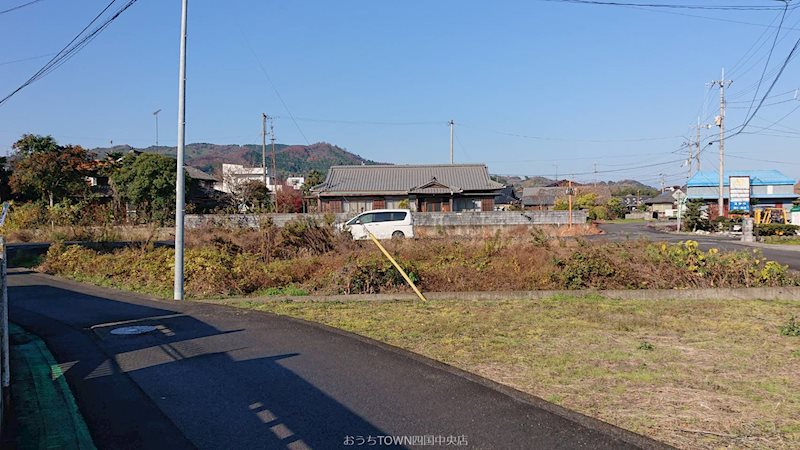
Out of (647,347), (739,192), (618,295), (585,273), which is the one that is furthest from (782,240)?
(647,347)

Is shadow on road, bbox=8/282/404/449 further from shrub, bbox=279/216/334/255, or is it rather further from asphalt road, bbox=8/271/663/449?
shrub, bbox=279/216/334/255

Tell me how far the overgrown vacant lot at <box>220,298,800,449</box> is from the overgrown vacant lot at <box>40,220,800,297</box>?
111 cm

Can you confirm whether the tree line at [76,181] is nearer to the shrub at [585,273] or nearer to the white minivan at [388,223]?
the white minivan at [388,223]

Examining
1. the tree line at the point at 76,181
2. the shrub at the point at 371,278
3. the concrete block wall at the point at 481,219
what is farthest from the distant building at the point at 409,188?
the shrub at the point at 371,278

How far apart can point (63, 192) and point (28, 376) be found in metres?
38.2

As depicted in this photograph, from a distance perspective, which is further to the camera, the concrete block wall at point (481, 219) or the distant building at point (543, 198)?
the distant building at point (543, 198)

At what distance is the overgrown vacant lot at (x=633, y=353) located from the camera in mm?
4824

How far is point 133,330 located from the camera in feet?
29.1

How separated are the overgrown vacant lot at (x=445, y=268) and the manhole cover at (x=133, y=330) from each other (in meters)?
3.43

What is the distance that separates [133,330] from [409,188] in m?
37.0

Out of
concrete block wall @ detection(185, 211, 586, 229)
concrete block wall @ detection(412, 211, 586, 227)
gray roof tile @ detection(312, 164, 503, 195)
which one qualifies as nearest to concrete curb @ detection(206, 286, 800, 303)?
concrete block wall @ detection(185, 211, 586, 229)

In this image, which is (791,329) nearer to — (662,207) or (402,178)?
(402,178)

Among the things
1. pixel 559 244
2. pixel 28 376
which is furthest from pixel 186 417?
pixel 559 244

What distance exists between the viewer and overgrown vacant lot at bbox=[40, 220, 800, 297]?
11.7m
